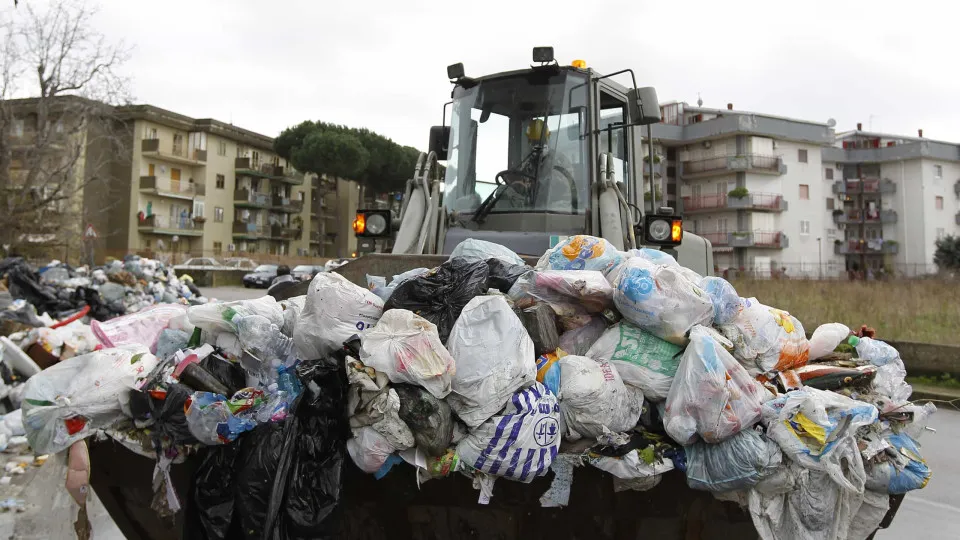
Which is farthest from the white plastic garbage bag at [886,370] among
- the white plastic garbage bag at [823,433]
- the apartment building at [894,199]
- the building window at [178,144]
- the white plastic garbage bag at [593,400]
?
the apartment building at [894,199]

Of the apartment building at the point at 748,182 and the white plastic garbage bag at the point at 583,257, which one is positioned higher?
the apartment building at the point at 748,182

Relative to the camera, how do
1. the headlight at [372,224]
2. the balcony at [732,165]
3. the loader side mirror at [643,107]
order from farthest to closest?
1. the balcony at [732,165]
2. the headlight at [372,224]
3. the loader side mirror at [643,107]

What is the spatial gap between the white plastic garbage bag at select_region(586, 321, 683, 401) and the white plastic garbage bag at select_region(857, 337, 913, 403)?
887 millimetres

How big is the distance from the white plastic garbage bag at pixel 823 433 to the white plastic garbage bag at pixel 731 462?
7cm

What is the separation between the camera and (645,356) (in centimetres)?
243

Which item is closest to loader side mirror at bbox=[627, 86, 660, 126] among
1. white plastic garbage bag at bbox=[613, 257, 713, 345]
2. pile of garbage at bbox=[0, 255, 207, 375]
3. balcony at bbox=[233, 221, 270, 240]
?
white plastic garbage bag at bbox=[613, 257, 713, 345]

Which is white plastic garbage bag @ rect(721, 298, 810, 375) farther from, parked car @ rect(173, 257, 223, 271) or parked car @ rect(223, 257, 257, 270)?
parked car @ rect(223, 257, 257, 270)

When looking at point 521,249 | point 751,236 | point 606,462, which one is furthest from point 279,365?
point 751,236

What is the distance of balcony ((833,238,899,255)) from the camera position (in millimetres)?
53344

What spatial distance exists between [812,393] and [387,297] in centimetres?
159

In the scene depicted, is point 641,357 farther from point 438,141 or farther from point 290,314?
point 438,141

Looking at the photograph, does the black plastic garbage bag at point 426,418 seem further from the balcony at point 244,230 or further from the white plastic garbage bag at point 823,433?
the balcony at point 244,230

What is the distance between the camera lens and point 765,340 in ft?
8.54

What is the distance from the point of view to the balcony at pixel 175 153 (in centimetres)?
4316
